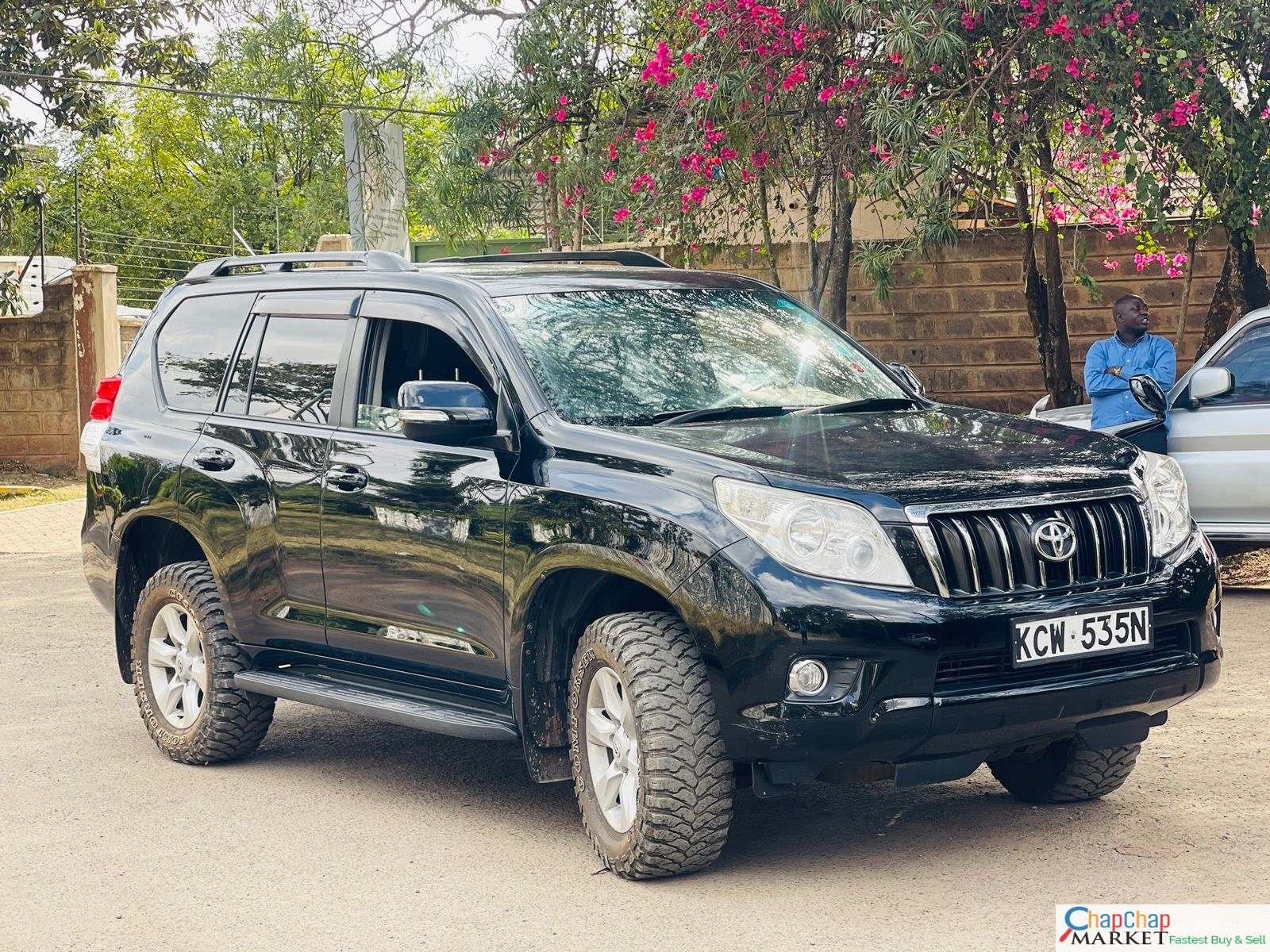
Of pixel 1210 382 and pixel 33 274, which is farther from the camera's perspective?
pixel 33 274

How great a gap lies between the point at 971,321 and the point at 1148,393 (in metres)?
6.92

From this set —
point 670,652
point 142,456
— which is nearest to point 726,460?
point 670,652

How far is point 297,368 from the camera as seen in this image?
675 cm

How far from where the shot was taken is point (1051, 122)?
12.4 metres

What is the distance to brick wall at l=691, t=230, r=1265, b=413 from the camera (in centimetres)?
1666

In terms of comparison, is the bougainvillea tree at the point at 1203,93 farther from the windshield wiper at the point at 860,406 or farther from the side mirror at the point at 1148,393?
the windshield wiper at the point at 860,406

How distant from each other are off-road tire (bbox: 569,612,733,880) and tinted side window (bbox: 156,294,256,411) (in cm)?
267

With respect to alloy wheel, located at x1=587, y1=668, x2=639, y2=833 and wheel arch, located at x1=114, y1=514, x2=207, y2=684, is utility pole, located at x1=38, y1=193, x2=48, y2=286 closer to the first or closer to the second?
wheel arch, located at x1=114, y1=514, x2=207, y2=684

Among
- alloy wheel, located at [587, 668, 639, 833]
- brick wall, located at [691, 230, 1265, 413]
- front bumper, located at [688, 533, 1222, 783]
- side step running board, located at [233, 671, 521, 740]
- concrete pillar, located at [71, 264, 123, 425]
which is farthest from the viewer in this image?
concrete pillar, located at [71, 264, 123, 425]

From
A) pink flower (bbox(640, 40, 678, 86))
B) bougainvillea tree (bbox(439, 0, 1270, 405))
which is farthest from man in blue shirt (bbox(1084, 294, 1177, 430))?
pink flower (bbox(640, 40, 678, 86))

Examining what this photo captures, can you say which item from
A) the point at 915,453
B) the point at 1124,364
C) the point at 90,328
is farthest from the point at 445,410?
the point at 90,328

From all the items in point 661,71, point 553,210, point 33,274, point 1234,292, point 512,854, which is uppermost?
point 661,71

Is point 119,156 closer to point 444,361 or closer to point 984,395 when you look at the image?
point 984,395

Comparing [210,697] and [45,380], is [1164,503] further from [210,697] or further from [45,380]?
[45,380]
